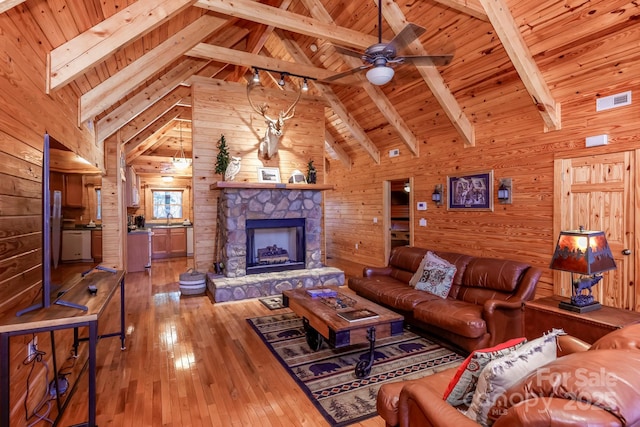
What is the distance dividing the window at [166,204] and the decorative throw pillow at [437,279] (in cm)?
812

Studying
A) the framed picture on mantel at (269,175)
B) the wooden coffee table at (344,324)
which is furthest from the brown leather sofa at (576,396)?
the framed picture on mantel at (269,175)

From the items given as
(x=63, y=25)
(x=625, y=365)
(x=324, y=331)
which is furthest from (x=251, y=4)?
(x=625, y=365)

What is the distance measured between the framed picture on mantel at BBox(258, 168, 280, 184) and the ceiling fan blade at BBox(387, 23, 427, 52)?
3.42 metres

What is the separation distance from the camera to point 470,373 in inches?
58.6

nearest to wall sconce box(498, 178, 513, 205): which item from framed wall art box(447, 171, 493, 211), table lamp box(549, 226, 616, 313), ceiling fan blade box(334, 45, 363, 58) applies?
framed wall art box(447, 171, 493, 211)

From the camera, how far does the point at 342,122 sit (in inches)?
284

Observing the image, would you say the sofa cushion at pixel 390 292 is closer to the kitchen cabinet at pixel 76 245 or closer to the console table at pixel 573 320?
the console table at pixel 573 320

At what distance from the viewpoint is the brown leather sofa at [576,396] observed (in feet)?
2.97

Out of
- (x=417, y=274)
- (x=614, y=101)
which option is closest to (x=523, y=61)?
(x=614, y=101)

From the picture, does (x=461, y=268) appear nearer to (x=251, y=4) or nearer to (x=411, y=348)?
(x=411, y=348)

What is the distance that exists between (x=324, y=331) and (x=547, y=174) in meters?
3.45

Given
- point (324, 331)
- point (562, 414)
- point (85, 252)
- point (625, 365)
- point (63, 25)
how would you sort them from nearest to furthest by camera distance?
point (562, 414) < point (625, 365) < point (63, 25) < point (324, 331) < point (85, 252)

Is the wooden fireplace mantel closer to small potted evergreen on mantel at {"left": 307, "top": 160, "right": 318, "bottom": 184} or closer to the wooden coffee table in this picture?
small potted evergreen on mantel at {"left": 307, "top": 160, "right": 318, "bottom": 184}

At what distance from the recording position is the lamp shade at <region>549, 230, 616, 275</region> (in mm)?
2482
